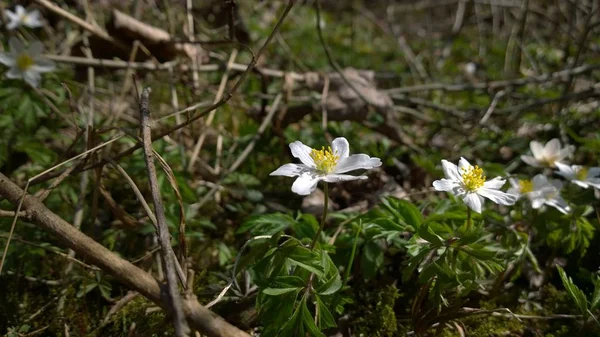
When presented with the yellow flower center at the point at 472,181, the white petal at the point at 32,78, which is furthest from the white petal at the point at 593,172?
the white petal at the point at 32,78

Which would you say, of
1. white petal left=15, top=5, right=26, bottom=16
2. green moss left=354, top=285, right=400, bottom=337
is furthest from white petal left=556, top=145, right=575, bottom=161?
white petal left=15, top=5, right=26, bottom=16

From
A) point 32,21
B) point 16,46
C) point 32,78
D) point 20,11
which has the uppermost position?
point 20,11

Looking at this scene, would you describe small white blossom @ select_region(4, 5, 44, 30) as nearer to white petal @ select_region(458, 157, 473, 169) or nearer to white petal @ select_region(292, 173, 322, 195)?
white petal @ select_region(292, 173, 322, 195)

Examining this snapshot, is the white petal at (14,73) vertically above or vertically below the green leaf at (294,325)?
above

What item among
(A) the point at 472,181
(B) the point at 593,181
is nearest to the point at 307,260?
(A) the point at 472,181

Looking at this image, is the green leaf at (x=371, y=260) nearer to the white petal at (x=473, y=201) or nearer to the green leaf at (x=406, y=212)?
the green leaf at (x=406, y=212)

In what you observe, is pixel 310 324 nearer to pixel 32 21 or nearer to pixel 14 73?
pixel 14 73
